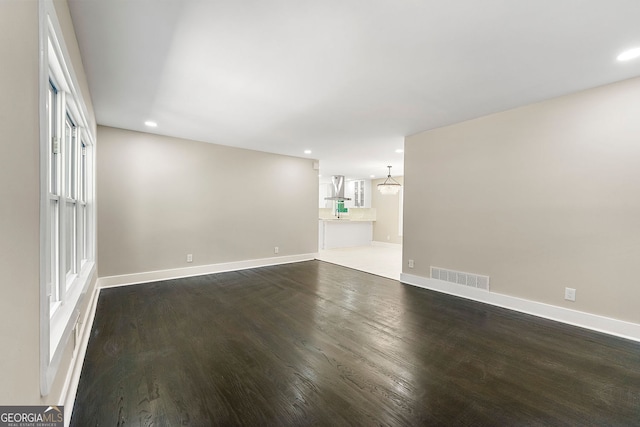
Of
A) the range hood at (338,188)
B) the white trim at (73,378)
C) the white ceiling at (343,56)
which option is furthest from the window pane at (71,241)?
the range hood at (338,188)

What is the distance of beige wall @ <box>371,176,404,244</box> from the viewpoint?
8.82 metres

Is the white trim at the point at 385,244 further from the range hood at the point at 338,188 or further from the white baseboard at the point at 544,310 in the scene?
the white baseboard at the point at 544,310

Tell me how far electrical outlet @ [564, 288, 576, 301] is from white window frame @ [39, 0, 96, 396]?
4253mm

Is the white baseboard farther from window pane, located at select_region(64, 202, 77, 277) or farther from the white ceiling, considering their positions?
window pane, located at select_region(64, 202, 77, 277)

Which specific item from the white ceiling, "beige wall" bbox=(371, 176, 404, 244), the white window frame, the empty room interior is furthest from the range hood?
the white window frame

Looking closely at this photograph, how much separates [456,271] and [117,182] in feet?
17.4

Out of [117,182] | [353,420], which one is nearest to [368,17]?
[353,420]

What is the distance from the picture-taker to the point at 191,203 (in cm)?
466

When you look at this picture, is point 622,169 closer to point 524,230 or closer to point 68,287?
point 524,230

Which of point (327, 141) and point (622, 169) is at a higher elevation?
point (327, 141)

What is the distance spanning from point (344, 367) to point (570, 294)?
2.71 metres

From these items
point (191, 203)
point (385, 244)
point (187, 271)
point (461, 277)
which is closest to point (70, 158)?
point (191, 203)

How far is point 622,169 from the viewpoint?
2.55 m

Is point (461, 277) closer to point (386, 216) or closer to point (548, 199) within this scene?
point (548, 199)
